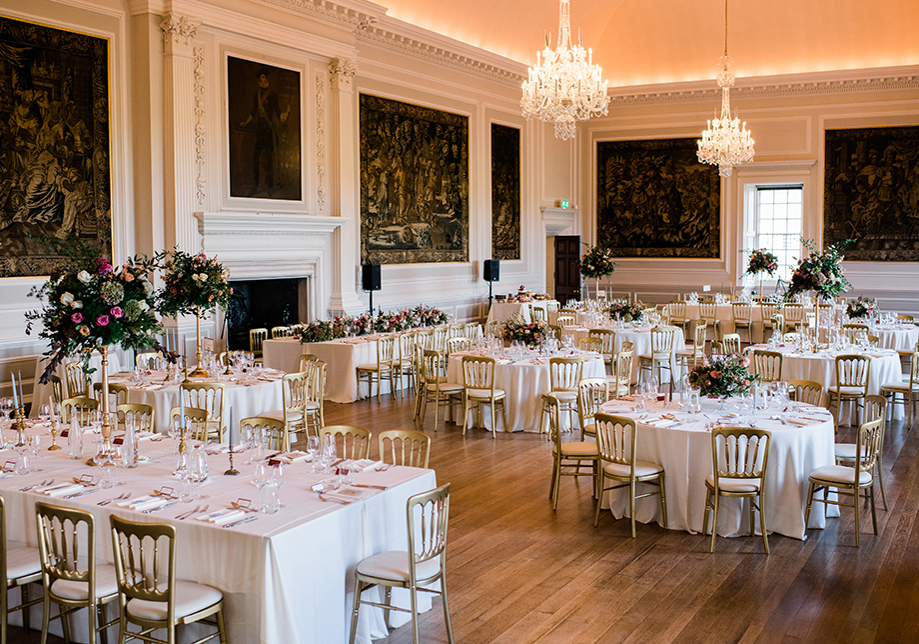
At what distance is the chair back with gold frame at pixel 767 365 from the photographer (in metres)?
10.1

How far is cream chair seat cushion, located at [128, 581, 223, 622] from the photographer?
13.1 feet

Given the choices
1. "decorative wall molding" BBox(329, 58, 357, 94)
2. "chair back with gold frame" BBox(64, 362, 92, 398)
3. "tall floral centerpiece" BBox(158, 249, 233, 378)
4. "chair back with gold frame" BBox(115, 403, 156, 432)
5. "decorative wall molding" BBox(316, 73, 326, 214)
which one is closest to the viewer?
"chair back with gold frame" BBox(115, 403, 156, 432)

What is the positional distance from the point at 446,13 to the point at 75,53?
8089 mm

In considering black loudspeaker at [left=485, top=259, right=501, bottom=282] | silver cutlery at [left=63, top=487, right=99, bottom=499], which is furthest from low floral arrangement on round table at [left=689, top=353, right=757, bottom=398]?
black loudspeaker at [left=485, top=259, right=501, bottom=282]

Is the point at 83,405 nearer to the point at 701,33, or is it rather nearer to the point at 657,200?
the point at 657,200

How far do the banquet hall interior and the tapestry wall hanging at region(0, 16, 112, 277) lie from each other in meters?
0.03

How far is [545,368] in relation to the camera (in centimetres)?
1029

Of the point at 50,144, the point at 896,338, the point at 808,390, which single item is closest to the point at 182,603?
the point at 808,390

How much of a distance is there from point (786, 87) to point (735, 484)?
16.2 m

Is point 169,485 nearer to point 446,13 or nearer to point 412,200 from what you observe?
point 412,200

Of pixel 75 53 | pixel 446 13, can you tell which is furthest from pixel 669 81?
pixel 75 53

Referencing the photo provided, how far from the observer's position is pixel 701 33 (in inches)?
805

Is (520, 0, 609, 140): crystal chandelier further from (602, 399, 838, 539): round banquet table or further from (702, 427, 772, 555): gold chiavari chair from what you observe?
(702, 427, 772, 555): gold chiavari chair

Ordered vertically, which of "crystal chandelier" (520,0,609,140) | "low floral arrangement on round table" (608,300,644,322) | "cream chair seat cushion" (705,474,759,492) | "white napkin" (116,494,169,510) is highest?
"crystal chandelier" (520,0,609,140)
